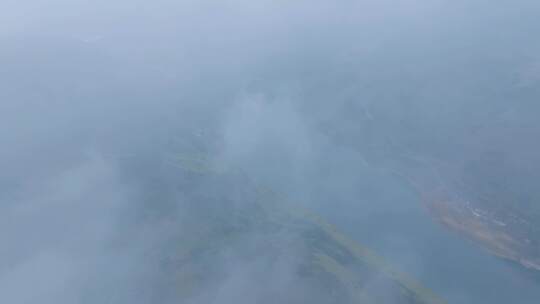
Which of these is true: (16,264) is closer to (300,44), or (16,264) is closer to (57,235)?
(57,235)

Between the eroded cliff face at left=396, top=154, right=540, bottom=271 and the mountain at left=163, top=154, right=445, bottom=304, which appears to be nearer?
the mountain at left=163, top=154, right=445, bottom=304

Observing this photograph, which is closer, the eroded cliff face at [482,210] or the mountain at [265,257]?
the mountain at [265,257]

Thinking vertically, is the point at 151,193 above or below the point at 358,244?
above

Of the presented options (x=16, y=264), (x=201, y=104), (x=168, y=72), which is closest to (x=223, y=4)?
(x=168, y=72)

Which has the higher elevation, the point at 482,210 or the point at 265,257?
the point at 265,257

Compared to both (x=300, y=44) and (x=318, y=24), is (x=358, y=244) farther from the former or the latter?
(x=318, y=24)

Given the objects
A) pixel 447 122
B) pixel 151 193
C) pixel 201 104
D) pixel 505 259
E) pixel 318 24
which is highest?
pixel 318 24

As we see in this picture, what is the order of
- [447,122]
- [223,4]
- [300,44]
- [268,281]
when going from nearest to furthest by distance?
[268,281]
[447,122]
[300,44]
[223,4]

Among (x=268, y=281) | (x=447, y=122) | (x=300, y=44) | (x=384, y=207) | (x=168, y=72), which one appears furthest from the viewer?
(x=300, y=44)

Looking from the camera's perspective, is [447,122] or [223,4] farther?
[223,4]

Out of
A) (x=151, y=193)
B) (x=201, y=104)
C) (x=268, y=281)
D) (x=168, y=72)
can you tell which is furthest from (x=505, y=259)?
(x=168, y=72)

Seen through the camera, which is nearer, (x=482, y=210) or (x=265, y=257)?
(x=265, y=257)
